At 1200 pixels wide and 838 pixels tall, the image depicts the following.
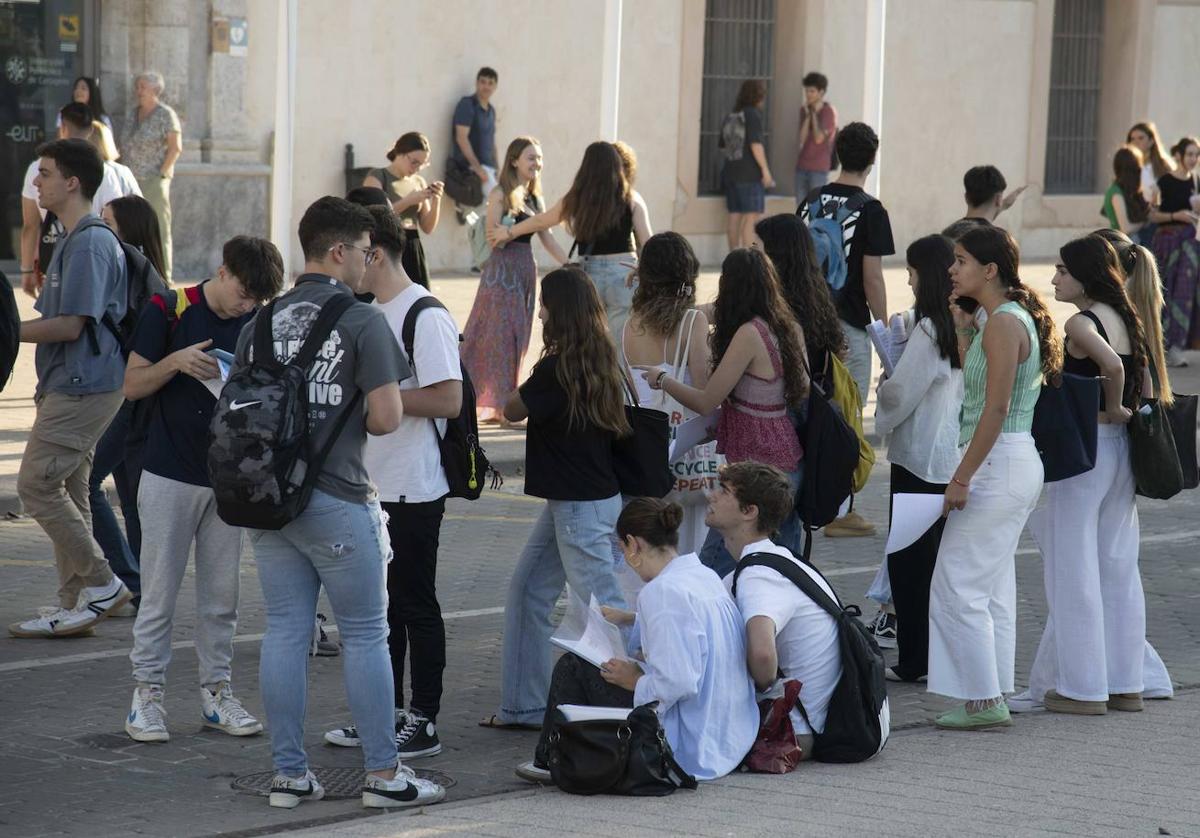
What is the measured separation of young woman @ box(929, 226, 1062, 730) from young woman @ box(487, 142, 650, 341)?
4.52 meters

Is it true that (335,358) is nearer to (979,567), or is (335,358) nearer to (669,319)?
(669,319)

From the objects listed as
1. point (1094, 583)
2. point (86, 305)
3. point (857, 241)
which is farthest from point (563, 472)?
point (857, 241)

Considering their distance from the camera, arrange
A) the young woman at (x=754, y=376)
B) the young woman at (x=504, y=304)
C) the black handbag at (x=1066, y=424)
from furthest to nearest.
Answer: the young woman at (x=504, y=304)
the young woman at (x=754, y=376)
the black handbag at (x=1066, y=424)

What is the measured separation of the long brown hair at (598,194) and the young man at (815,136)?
12.5 m

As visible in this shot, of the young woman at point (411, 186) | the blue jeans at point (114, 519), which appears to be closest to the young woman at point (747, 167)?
the young woman at point (411, 186)

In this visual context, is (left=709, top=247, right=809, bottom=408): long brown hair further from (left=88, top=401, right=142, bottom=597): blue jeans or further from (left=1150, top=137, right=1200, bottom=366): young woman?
(left=1150, top=137, right=1200, bottom=366): young woman

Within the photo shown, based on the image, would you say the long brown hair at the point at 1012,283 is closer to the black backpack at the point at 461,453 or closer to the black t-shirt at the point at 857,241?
the black backpack at the point at 461,453

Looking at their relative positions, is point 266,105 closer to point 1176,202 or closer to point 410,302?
point 1176,202

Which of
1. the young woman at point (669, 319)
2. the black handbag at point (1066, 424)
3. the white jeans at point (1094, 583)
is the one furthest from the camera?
the young woman at point (669, 319)

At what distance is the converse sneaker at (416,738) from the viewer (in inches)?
245

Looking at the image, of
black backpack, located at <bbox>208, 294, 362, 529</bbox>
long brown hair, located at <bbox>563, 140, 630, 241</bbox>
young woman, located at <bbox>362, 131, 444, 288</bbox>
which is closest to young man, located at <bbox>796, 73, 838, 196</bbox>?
young woman, located at <bbox>362, 131, 444, 288</bbox>

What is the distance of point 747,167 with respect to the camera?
75.8 ft

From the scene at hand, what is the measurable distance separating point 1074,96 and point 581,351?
2292 cm

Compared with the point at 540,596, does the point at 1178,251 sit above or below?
above
